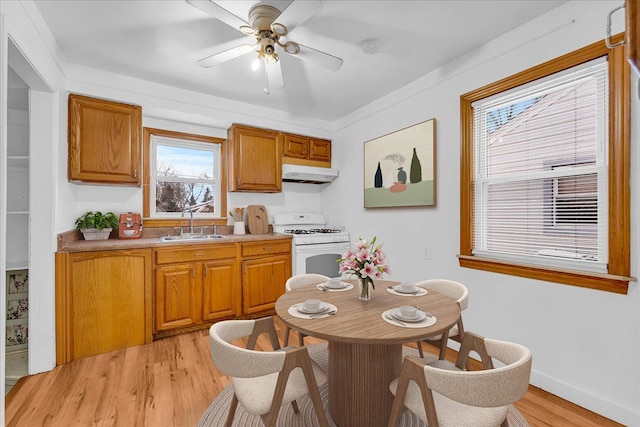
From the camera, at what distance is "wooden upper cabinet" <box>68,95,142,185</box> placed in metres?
2.46

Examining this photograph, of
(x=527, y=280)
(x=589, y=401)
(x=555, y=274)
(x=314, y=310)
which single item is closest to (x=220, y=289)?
(x=314, y=310)

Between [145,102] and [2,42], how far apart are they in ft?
4.70

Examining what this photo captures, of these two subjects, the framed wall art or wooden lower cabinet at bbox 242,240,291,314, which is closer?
the framed wall art

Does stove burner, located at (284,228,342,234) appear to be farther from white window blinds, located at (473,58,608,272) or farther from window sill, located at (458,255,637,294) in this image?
white window blinds, located at (473,58,608,272)

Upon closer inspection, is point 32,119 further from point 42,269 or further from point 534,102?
point 534,102

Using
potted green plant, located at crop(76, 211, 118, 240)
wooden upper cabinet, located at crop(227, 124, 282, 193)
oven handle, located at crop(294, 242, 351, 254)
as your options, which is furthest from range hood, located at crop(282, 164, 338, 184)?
potted green plant, located at crop(76, 211, 118, 240)

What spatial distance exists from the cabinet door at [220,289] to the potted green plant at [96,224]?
3.17ft

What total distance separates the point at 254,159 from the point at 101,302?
6.70 ft

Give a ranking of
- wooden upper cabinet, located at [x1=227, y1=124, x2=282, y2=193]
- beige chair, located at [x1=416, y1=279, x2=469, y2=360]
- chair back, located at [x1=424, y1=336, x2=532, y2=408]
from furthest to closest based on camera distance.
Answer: wooden upper cabinet, located at [x1=227, y1=124, x2=282, y2=193], beige chair, located at [x1=416, y1=279, x2=469, y2=360], chair back, located at [x1=424, y1=336, x2=532, y2=408]

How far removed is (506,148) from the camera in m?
2.19

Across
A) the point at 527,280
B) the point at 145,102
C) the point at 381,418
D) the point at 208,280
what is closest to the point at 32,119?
the point at 145,102

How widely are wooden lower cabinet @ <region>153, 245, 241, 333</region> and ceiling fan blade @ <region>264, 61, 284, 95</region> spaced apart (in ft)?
5.51

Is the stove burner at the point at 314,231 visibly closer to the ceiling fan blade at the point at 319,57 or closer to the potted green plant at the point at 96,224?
the potted green plant at the point at 96,224

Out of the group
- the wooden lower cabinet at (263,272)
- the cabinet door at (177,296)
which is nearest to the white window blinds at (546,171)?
the wooden lower cabinet at (263,272)
